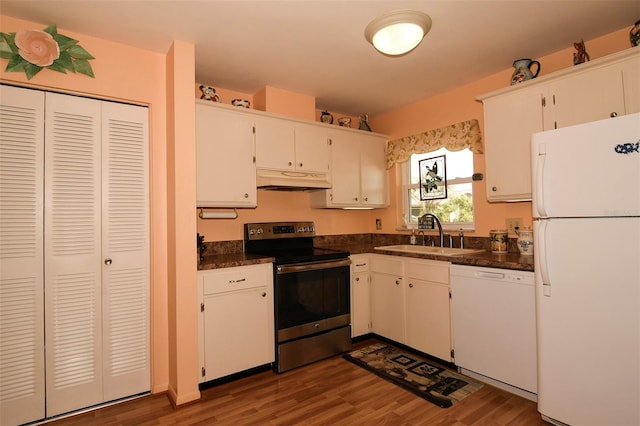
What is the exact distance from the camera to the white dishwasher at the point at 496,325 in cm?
222

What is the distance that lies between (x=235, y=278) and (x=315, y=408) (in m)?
1.07

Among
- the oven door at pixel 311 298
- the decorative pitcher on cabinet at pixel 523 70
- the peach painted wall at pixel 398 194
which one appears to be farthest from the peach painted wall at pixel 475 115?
the oven door at pixel 311 298

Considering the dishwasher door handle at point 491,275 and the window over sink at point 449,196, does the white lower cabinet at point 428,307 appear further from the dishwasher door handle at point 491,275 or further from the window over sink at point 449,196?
the window over sink at point 449,196

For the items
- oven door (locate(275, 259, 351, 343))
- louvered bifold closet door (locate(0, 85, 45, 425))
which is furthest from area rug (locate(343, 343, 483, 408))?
louvered bifold closet door (locate(0, 85, 45, 425))

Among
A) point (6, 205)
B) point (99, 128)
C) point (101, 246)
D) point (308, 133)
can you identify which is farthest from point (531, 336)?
point (6, 205)

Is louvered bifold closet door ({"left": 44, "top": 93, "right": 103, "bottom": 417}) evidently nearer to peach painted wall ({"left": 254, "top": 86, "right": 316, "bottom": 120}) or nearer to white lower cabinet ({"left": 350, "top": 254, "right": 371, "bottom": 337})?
peach painted wall ({"left": 254, "top": 86, "right": 316, "bottom": 120})

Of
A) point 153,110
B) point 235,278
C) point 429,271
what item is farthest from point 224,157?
point 429,271

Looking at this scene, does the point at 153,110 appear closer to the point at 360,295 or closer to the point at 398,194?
the point at 360,295

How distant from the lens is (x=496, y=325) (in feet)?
7.81

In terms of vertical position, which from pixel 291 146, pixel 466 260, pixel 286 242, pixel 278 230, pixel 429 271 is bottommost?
pixel 429 271

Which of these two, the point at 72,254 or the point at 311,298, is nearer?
the point at 72,254

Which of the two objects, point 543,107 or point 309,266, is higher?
point 543,107

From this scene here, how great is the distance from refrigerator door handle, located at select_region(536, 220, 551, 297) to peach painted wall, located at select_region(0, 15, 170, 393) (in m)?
2.51

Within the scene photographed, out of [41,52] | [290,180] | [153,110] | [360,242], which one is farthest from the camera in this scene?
[360,242]
